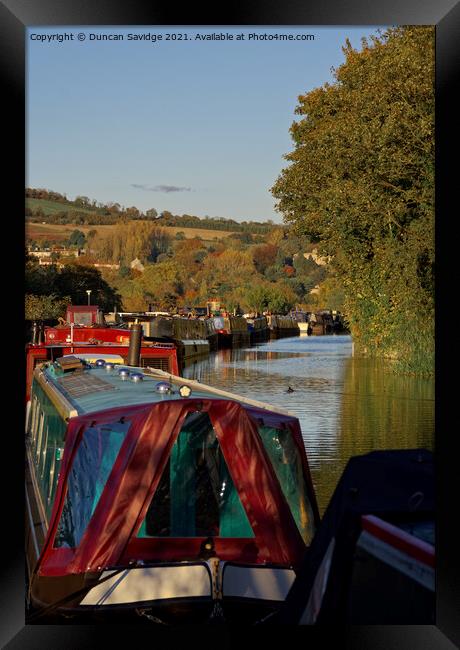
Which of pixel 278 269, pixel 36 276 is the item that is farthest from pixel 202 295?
pixel 36 276

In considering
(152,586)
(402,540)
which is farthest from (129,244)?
(402,540)

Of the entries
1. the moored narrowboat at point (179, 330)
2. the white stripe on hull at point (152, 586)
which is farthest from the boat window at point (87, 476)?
the moored narrowboat at point (179, 330)

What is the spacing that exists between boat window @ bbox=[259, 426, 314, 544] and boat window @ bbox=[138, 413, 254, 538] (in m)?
0.63

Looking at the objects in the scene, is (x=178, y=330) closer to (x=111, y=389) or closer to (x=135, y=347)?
(x=135, y=347)

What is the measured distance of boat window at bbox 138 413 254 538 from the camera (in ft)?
25.9

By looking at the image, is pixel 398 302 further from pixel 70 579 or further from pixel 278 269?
pixel 278 269

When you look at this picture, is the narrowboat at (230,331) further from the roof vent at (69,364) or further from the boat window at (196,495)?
the boat window at (196,495)

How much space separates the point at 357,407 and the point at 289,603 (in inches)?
812

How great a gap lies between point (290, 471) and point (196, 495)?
1.02 meters

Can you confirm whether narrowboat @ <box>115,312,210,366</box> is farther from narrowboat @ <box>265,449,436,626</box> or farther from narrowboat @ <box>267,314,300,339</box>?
narrowboat @ <box>265,449,436,626</box>

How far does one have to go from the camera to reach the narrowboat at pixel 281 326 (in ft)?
296

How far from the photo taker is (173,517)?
7.90m

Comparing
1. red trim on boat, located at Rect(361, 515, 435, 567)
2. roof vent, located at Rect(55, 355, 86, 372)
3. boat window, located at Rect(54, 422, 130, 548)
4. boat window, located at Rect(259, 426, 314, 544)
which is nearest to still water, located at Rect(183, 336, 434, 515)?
roof vent, located at Rect(55, 355, 86, 372)
